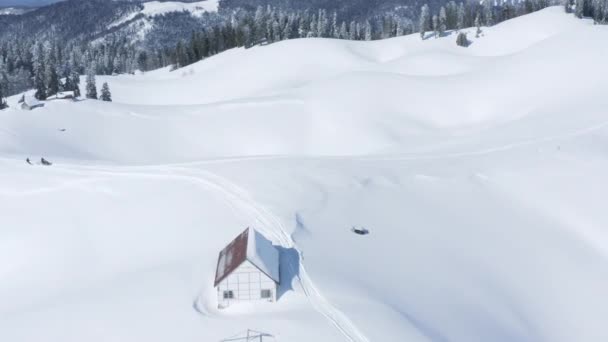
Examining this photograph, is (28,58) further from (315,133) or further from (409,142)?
(409,142)

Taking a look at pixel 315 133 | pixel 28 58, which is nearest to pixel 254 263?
pixel 315 133

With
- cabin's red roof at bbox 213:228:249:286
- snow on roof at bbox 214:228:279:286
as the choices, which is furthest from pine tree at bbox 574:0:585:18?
cabin's red roof at bbox 213:228:249:286

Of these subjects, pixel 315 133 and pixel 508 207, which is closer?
pixel 508 207

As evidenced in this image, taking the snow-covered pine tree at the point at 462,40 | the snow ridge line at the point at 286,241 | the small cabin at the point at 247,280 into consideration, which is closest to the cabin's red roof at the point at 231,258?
the small cabin at the point at 247,280

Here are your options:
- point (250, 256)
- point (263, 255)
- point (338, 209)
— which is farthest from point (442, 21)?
point (250, 256)

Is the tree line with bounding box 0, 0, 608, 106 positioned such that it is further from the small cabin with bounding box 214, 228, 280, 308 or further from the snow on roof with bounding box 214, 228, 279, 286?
Result: the small cabin with bounding box 214, 228, 280, 308

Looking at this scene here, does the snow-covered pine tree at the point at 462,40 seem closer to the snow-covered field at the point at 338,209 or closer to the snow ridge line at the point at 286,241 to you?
the snow-covered field at the point at 338,209
